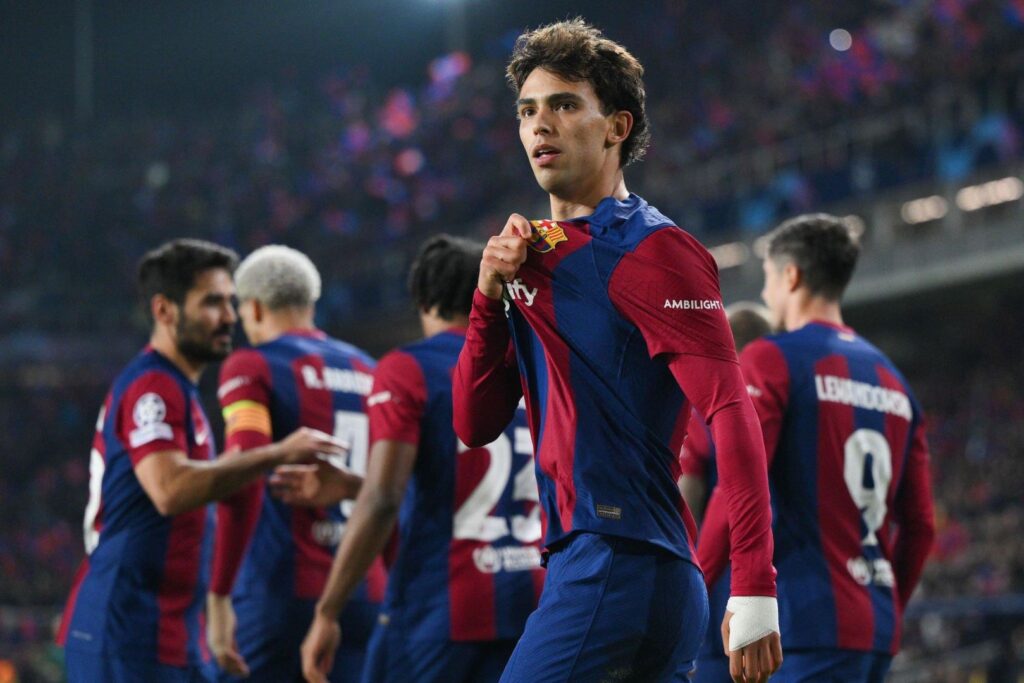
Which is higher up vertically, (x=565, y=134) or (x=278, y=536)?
(x=565, y=134)

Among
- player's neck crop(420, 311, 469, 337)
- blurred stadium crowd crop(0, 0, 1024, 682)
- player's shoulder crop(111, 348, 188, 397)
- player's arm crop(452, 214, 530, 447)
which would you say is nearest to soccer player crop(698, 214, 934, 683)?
player's neck crop(420, 311, 469, 337)

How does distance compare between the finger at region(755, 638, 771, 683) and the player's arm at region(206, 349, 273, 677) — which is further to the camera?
the player's arm at region(206, 349, 273, 677)

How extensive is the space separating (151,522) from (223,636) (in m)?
0.59

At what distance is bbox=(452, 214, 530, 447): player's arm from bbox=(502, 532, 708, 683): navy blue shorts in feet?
1.53

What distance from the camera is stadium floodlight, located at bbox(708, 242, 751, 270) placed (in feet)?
Answer: 67.3

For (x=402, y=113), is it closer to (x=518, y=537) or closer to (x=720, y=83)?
(x=720, y=83)

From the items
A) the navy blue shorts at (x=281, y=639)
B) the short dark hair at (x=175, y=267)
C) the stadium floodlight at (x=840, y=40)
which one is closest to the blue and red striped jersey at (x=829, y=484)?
the navy blue shorts at (x=281, y=639)

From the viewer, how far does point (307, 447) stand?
13.9 ft

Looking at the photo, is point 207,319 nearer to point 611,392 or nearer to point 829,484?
point 829,484

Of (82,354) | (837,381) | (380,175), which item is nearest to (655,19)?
(380,175)

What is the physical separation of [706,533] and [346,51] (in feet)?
108

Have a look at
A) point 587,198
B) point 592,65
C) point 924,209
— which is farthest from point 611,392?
point 924,209

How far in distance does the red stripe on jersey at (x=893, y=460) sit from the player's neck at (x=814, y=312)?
241 millimetres

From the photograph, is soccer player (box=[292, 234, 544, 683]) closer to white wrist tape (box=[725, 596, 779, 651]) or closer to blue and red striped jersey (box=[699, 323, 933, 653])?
blue and red striped jersey (box=[699, 323, 933, 653])
